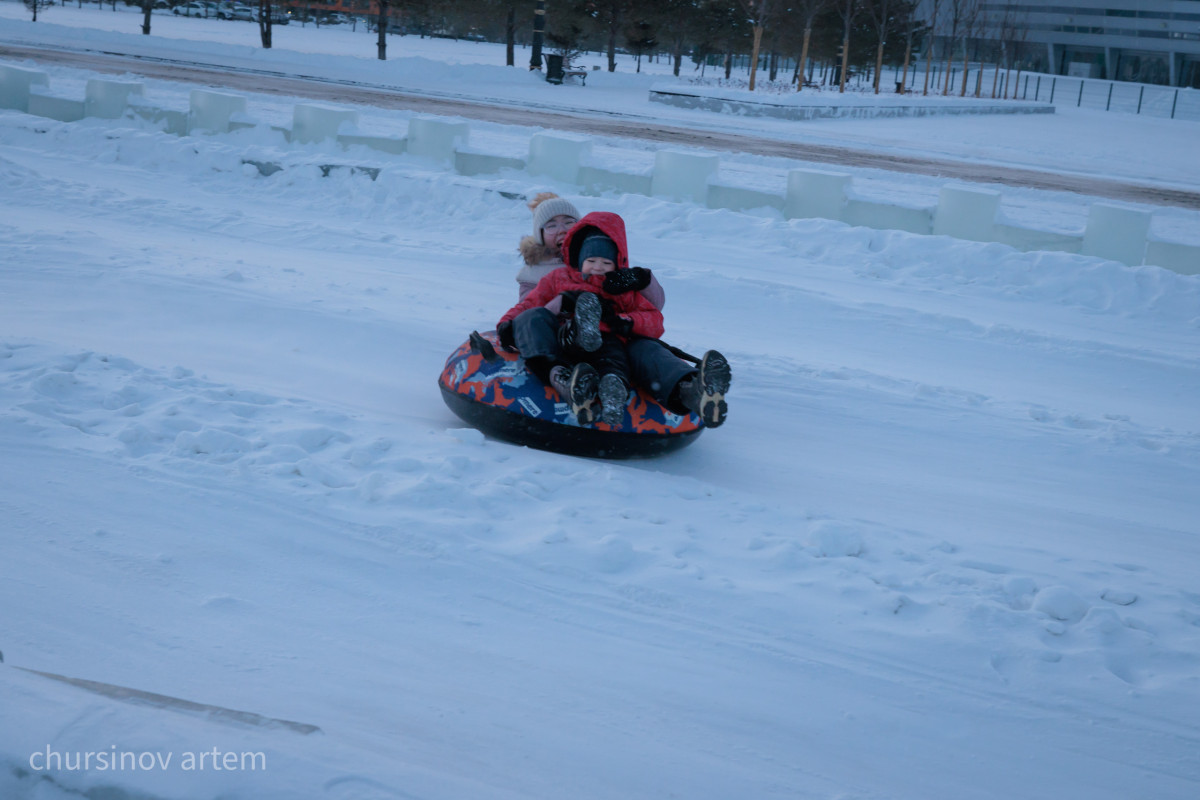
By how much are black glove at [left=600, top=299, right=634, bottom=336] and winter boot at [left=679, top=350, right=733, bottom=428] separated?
1.67 ft

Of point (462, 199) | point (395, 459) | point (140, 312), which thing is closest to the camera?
point (395, 459)

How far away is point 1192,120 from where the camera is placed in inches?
1535

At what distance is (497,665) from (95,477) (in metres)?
1.86

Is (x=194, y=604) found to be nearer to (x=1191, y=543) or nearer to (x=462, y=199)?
(x=1191, y=543)

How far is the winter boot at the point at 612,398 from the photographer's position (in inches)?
180

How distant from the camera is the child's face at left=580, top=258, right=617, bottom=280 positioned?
490 cm

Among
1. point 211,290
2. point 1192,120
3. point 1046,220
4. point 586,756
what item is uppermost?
point 1192,120

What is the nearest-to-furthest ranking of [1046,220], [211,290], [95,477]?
[95,477]
[211,290]
[1046,220]

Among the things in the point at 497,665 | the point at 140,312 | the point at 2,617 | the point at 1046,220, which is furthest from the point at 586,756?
the point at 1046,220

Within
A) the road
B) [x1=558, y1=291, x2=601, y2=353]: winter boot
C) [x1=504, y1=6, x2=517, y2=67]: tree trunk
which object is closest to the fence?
[x1=504, y1=6, x2=517, y2=67]: tree trunk

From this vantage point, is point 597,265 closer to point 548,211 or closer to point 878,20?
point 548,211

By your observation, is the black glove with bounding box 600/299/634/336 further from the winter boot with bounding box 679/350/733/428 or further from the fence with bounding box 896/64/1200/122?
the fence with bounding box 896/64/1200/122

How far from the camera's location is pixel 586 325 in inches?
183

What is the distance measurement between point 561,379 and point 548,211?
1.09m
